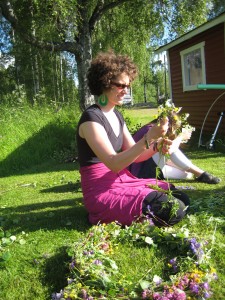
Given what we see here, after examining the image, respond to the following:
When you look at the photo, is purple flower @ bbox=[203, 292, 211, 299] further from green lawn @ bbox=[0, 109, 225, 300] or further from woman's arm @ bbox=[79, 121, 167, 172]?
woman's arm @ bbox=[79, 121, 167, 172]

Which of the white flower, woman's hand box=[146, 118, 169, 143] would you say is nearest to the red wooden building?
woman's hand box=[146, 118, 169, 143]

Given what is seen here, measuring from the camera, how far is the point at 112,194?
299cm

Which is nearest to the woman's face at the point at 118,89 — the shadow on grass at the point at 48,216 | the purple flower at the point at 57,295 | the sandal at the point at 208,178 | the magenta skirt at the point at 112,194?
the magenta skirt at the point at 112,194

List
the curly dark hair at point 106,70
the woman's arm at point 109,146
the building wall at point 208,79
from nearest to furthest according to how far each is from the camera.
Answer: the woman's arm at point 109,146, the curly dark hair at point 106,70, the building wall at point 208,79

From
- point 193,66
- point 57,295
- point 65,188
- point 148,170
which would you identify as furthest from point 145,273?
point 193,66

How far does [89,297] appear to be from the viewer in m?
2.09

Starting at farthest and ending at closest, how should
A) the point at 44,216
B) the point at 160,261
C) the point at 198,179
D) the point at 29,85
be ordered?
the point at 29,85 < the point at 198,179 < the point at 44,216 < the point at 160,261

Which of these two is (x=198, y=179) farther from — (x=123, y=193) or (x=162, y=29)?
(x=162, y=29)

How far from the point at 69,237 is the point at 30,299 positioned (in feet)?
2.65

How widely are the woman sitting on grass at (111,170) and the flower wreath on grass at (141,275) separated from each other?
0.14 m

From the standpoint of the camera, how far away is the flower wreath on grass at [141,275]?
83.3 inches

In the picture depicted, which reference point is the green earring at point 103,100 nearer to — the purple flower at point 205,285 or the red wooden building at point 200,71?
the purple flower at point 205,285

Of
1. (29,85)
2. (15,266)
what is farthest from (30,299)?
(29,85)

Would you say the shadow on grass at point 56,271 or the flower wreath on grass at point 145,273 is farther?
the shadow on grass at point 56,271
